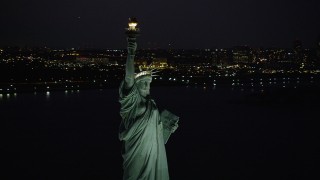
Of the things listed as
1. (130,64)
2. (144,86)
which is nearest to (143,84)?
(144,86)

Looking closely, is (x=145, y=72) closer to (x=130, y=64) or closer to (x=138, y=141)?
(x=130, y=64)

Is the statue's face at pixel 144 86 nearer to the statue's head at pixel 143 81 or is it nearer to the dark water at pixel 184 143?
the statue's head at pixel 143 81

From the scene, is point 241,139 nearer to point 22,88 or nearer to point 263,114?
point 263,114

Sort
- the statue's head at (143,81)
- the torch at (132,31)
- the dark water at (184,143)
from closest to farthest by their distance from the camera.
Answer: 1. the torch at (132,31)
2. the statue's head at (143,81)
3. the dark water at (184,143)

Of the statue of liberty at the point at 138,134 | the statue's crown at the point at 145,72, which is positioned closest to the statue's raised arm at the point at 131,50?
the statue of liberty at the point at 138,134

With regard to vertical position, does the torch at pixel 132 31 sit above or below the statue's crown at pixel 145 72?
above

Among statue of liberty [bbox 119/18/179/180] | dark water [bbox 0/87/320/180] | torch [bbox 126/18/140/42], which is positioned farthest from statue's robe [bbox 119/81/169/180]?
dark water [bbox 0/87/320/180]

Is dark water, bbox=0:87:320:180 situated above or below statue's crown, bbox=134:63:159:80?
below

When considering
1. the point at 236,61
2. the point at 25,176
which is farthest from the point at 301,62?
the point at 25,176

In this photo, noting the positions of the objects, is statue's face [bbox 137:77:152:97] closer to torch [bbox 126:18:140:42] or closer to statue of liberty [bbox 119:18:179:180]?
statue of liberty [bbox 119:18:179:180]
